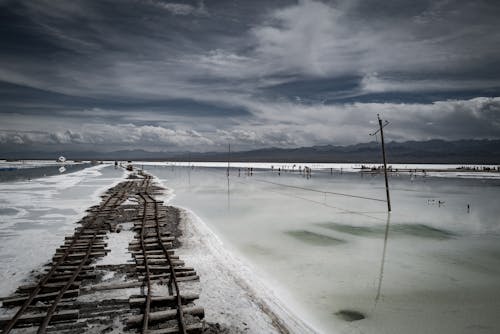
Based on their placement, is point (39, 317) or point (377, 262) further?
point (377, 262)

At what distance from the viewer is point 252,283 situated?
32.0 ft

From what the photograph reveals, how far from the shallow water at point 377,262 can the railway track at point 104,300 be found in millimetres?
3084

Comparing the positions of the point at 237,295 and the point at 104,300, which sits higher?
the point at 104,300

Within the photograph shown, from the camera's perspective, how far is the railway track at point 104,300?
6.79 m

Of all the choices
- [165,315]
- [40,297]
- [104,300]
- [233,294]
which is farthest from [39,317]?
[233,294]

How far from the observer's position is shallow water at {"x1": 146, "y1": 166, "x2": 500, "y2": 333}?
26.5 ft

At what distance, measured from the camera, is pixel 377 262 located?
12156 millimetres

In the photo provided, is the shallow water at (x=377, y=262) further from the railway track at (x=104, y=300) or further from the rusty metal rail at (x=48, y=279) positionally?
the rusty metal rail at (x=48, y=279)

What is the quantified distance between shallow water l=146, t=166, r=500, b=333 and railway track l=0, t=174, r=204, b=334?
308 centimetres

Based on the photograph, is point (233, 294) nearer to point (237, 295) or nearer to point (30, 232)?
point (237, 295)

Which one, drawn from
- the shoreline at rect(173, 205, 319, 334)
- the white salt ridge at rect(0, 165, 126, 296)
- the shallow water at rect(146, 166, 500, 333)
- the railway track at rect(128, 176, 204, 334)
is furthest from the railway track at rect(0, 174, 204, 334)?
the shallow water at rect(146, 166, 500, 333)

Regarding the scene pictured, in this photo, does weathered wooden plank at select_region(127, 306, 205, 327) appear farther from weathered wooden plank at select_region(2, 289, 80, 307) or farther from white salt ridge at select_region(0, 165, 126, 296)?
white salt ridge at select_region(0, 165, 126, 296)

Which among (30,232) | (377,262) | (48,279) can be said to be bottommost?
(377,262)

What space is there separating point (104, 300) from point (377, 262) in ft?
32.3
